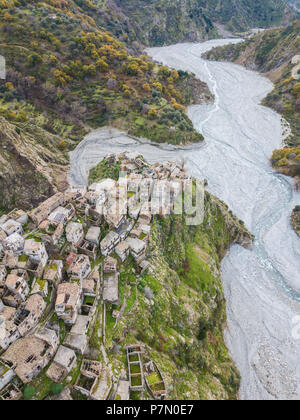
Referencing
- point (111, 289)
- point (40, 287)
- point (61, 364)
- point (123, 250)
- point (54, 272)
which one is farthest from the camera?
point (123, 250)

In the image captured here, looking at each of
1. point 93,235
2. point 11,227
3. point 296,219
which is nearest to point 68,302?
point 93,235

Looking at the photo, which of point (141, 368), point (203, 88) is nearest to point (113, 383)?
point (141, 368)

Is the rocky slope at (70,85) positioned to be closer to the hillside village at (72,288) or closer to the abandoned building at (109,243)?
the hillside village at (72,288)

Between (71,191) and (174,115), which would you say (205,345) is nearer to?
(71,191)

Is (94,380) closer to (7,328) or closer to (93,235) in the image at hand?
(7,328)

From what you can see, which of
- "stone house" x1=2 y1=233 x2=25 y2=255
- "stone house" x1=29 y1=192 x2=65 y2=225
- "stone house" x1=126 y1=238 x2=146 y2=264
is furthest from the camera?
"stone house" x1=29 y1=192 x2=65 y2=225

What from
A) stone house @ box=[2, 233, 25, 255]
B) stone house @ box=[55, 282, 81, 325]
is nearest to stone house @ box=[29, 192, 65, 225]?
stone house @ box=[2, 233, 25, 255]

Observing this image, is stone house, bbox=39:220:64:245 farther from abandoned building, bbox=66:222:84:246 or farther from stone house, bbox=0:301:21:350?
stone house, bbox=0:301:21:350
